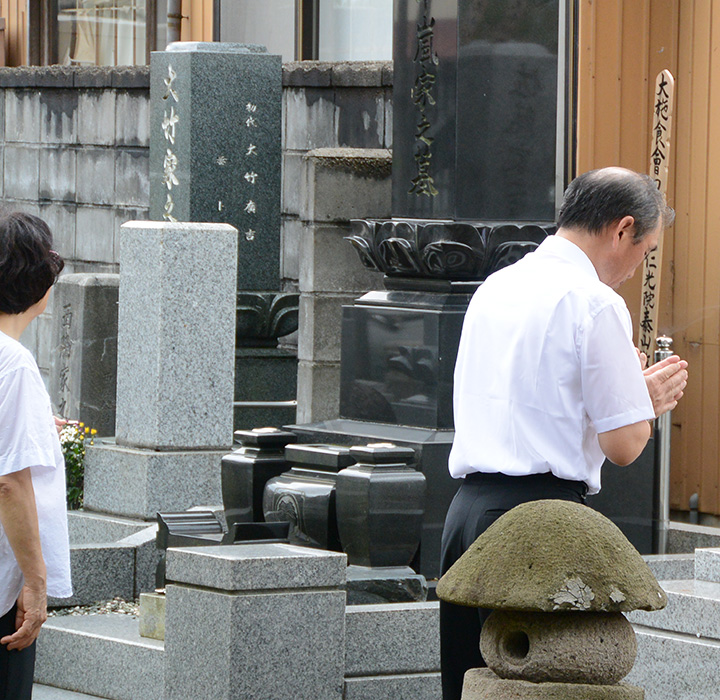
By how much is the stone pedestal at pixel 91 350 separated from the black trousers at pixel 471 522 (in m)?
7.03

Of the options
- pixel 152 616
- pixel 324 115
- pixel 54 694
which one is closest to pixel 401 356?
pixel 152 616

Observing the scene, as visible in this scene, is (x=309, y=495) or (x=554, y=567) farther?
(x=309, y=495)

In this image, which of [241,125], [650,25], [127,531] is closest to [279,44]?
[241,125]

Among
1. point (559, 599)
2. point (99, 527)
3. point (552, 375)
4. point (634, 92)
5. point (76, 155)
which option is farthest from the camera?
point (76, 155)

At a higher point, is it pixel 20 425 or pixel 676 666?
pixel 20 425

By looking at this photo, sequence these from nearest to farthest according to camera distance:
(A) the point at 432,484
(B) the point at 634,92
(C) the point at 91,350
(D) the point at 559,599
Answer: (D) the point at 559,599 < (A) the point at 432,484 < (B) the point at 634,92 < (C) the point at 91,350

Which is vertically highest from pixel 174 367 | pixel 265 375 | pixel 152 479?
pixel 174 367

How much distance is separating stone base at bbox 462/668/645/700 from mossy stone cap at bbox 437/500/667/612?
19 cm

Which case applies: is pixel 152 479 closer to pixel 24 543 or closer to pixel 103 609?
pixel 103 609

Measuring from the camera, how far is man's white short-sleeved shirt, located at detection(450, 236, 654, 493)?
169 inches

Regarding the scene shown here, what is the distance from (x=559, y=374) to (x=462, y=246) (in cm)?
341

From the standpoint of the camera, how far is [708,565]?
6832 millimetres

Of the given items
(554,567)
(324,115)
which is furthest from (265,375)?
(554,567)

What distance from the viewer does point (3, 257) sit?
4379mm
